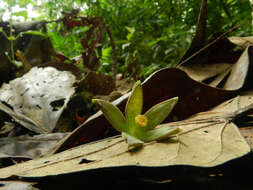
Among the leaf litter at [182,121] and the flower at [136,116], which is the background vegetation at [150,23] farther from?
the flower at [136,116]

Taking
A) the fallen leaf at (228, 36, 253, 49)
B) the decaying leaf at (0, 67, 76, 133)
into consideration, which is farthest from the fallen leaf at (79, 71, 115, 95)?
the fallen leaf at (228, 36, 253, 49)

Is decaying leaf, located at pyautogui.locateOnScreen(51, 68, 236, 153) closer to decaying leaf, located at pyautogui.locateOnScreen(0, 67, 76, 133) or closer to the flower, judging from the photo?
the flower

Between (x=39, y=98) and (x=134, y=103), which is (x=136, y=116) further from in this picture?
(x=39, y=98)

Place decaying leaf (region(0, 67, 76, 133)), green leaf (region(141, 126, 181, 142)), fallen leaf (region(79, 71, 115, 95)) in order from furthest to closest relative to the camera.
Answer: fallen leaf (region(79, 71, 115, 95))
decaying leaf (region(0, 67, 76, 133))
green leaf (region(141, 126, 181, 142))

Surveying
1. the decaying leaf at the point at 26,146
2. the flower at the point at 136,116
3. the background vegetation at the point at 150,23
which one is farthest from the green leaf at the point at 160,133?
the background vegetation at the point at 150,23

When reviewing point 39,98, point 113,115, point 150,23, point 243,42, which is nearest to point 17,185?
point 113,115
